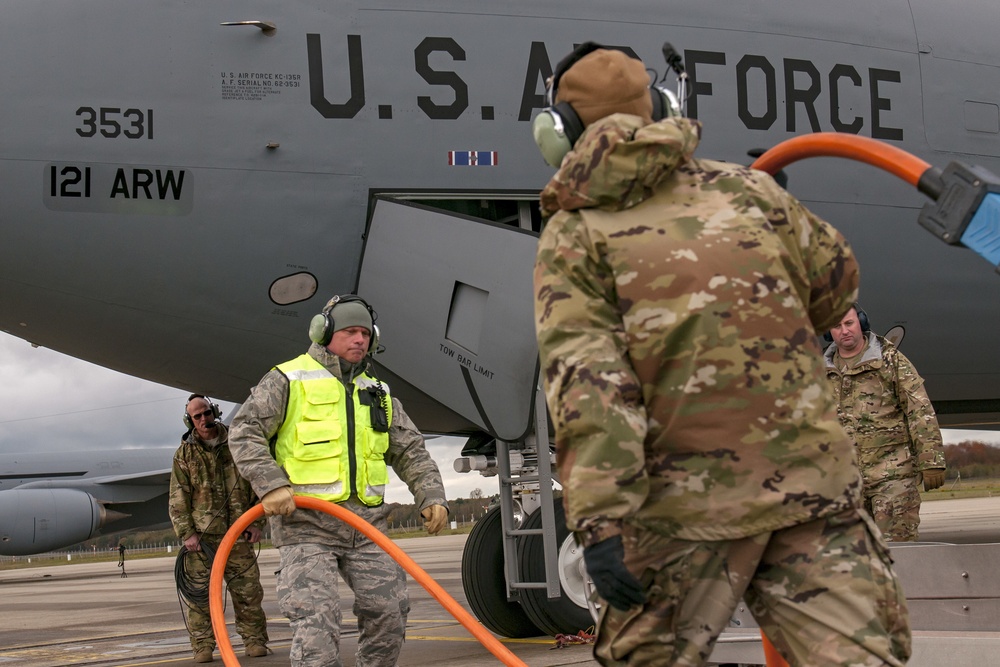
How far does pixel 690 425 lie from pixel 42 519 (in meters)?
26.5

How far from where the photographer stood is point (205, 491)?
9.24 m

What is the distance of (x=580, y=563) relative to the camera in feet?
24.3

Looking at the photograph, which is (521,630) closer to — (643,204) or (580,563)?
(580,563)

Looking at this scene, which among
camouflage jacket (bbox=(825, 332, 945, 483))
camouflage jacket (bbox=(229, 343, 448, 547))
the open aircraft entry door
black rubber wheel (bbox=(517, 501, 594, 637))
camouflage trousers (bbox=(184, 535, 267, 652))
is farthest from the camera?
camouflage trousers (bbox=(184, 535, 267, 652))

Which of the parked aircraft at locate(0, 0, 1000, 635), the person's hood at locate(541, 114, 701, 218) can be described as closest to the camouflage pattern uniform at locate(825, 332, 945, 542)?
the parked aircraft at locate(0, 0, 1000, 635)

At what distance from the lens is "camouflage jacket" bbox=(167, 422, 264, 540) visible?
9125 millimetres

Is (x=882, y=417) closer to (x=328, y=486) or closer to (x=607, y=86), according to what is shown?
(x=328, y=486)

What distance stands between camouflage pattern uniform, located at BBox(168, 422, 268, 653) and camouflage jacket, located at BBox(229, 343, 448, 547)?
138 inches

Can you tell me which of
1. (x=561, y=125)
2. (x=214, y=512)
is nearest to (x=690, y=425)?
(x=561, y=125)

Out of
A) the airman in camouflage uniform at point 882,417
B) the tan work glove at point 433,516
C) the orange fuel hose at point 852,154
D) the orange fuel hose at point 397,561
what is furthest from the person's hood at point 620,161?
the airman in camouflage uniform at point 882,417

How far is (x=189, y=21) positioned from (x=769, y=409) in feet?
18.2

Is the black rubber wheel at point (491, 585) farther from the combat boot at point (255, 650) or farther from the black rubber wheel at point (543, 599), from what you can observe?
the combat boot at point (255, 650)

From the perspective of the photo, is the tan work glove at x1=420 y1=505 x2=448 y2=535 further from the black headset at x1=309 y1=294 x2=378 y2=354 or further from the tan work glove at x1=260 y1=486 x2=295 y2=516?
the black headset at x1=309 y1=294 x2=378 y2=354

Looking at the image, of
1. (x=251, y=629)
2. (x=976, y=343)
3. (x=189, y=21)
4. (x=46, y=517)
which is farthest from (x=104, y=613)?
(x=46, y=517)
